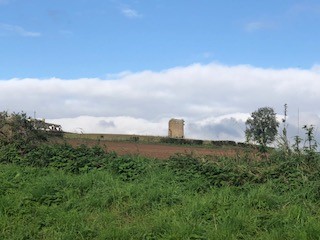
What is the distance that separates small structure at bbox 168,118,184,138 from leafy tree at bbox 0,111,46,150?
10.6 metres

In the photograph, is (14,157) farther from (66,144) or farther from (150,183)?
(150,183)

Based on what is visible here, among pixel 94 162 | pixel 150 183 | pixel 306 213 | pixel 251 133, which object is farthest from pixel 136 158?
pixel 306 213

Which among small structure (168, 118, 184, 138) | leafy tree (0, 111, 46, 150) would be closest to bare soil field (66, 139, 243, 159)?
leafy tree (0, 111, 46, 150)

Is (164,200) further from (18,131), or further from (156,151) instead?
(156,151)

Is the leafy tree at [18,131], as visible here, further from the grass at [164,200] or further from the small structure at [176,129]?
the small structure at [176,129]

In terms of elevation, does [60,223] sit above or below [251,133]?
below

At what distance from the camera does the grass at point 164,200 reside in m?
5.91

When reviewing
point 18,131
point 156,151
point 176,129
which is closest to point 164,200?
point 18,131

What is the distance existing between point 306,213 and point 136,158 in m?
4.30

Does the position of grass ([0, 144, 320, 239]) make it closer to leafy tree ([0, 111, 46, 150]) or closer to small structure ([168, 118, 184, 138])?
leafy tree ([0, 111, 46, 150])

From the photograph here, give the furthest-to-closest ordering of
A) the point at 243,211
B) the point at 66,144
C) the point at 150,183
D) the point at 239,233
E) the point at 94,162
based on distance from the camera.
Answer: the point at 66,144, the point at 94,162, the point at 150,183, the point at 243,211, the point at 239,233

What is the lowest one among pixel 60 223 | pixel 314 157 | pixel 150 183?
pixel 60 223

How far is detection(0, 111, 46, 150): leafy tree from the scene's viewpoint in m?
11.9

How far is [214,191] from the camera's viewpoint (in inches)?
289
